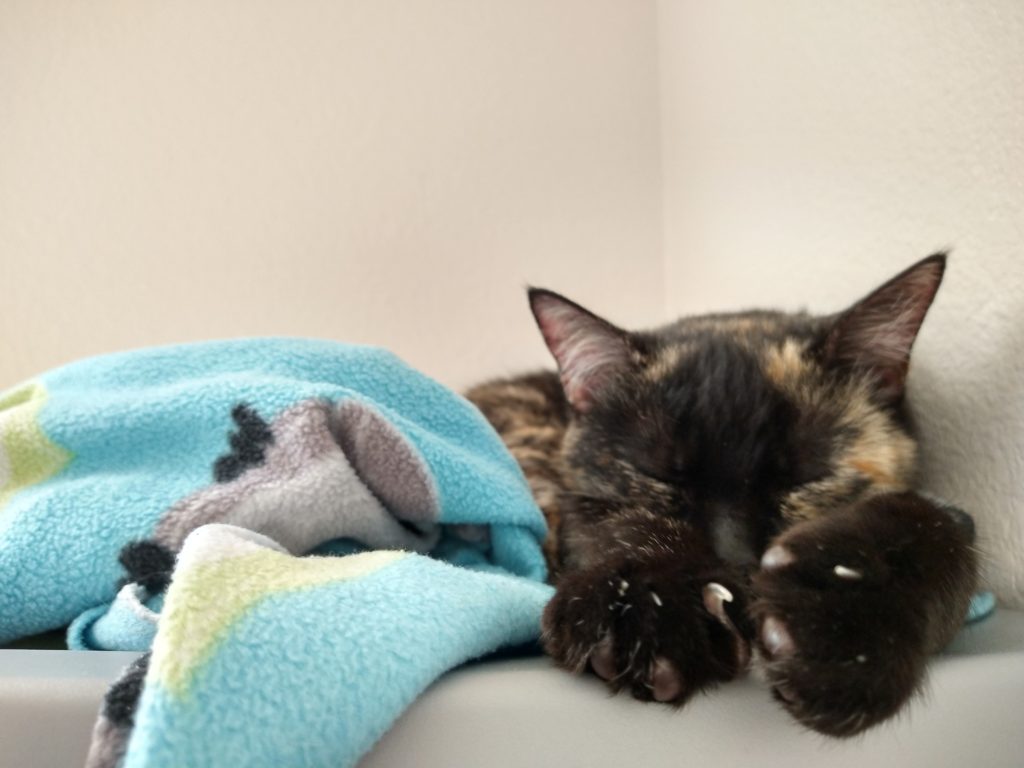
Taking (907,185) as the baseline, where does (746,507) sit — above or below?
below

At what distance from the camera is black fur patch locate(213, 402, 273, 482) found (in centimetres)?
81

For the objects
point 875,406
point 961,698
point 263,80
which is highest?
point 263,80

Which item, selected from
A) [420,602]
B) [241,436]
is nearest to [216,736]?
[420,602]

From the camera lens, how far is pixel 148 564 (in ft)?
2.43

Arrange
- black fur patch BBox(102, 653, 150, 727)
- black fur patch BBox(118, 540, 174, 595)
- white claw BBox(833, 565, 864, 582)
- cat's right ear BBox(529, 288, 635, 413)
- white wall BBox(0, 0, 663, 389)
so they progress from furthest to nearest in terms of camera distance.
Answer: white wall BBox(0, 0, 663, 389) < cat's right ear BBox(529, 288, 635, 413) < black fur patch BBox(118, 540, 174, 595) < white claw BBox(833, 565, 864, 582) < black fur patch BBox(102, 653, 150, 727)

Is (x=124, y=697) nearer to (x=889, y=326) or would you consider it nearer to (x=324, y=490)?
(x=324, y=490)

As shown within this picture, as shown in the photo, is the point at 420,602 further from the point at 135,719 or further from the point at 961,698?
the point at 961,698

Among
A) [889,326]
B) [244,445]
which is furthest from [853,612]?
[244,445]

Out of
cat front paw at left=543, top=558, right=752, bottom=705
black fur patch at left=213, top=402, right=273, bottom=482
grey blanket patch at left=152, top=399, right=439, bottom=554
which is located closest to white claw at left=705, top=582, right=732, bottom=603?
cat front paw at left=543, top=558, right=752, bottom=705

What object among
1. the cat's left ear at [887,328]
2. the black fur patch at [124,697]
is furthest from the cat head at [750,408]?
the black fur patch at [124,697]

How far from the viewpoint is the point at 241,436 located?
832 millimetres

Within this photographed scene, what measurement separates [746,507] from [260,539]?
1.66 feet

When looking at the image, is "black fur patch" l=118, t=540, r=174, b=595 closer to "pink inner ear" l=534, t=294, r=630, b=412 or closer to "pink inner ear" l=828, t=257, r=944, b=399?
"pink inner ear" l=534, t=294, r=630, b=412

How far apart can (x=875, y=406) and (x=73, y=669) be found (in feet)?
2.84
